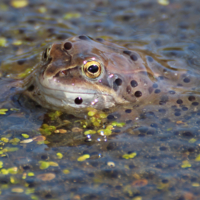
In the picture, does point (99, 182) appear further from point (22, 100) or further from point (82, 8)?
point (82, 8)

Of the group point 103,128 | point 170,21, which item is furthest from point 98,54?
point 170,21

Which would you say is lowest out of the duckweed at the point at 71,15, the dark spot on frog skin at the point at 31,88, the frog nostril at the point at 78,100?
the dark spot on frog skin at the point at 31,88

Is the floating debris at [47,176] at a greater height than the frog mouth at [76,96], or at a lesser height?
lesser

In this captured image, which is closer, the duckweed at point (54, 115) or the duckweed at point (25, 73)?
the duckweed at point (54, 115)

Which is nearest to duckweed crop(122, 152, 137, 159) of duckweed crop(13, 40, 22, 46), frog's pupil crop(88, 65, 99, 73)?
frog's pupil crop(88, 65, 99, 73)

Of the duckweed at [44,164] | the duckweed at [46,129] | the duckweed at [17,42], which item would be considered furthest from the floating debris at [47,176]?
the duckweed at [17,42]

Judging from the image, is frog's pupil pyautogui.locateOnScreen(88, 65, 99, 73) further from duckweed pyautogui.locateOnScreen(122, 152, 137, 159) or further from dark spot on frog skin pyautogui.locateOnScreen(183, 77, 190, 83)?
dark spot on frog skin pyautogui.locateOnScreen(183, 77, 190, 83)

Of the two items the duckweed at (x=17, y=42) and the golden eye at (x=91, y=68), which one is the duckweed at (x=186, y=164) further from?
the duckweed at (x=17, y=42)
